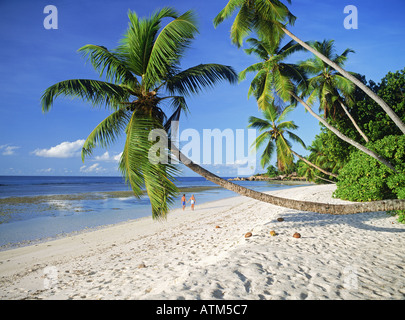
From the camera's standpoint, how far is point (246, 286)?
357 centimetres

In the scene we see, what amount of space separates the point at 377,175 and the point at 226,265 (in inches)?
349

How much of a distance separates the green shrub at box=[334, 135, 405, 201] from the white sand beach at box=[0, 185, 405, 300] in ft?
4.57

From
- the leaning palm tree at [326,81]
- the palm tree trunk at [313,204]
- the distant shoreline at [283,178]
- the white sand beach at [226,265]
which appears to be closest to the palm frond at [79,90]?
the palm tree trunk at [313,204]

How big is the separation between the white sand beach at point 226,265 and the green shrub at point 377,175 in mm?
1392

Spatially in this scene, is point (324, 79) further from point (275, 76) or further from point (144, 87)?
point (144, 87)

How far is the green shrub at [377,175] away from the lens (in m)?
8.66

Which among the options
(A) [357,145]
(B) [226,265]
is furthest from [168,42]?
(A) [357,145]

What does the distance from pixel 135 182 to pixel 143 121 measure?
52.1 inches

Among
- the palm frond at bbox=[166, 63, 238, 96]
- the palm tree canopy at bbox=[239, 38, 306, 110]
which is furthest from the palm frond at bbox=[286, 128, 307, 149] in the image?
the palm frond at bbox=[166, 63, 238, 96]

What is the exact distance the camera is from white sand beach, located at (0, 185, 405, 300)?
140 inches

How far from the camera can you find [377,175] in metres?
9.77

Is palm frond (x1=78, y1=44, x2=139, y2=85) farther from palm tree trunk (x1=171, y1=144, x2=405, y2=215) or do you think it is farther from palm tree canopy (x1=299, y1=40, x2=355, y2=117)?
palm tree canopy (x1=299, y1=40, x2=355, y2=117)

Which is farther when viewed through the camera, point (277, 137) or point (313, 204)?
point (277, 137)

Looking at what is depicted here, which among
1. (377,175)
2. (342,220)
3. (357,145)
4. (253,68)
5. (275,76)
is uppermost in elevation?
(253,68)
